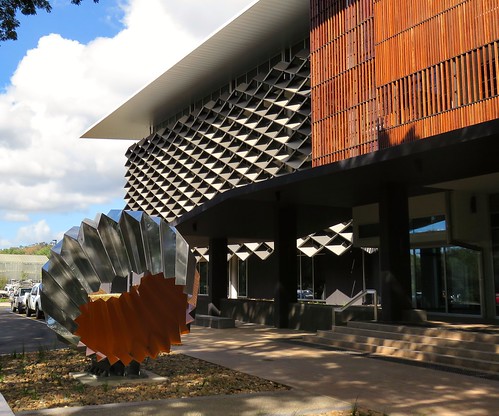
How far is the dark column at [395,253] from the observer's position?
1600cm

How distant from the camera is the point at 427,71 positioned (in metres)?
21.9

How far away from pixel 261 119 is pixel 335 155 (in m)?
15.9

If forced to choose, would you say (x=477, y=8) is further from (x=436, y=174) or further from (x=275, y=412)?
(x=275, y=412)

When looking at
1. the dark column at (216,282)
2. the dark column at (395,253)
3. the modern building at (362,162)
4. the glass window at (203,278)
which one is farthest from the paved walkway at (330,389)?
the glass window at (203,278)

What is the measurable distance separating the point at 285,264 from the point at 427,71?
30.4 ft

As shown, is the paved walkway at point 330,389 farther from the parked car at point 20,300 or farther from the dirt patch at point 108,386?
the parked car at point 20,300

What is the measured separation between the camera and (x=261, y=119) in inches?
1693

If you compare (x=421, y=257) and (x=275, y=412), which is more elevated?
(x=421, y=257)

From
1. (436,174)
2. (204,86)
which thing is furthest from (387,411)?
(204,86)

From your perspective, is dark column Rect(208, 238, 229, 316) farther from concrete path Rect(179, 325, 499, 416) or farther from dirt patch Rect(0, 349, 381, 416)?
dirt patch Rect(0, 349, 381, 416)

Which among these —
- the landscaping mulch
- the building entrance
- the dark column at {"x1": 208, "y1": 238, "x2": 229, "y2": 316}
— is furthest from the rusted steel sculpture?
the dark column at {"x1": 208, "y1": 238, "x2": 229, "y2": 316}

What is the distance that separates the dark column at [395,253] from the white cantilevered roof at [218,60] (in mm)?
21684

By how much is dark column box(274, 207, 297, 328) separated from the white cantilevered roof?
18.6m

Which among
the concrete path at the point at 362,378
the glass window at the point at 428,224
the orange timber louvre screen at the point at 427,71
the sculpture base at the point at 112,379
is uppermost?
the orange timber louvre screen at the point at 427,71
